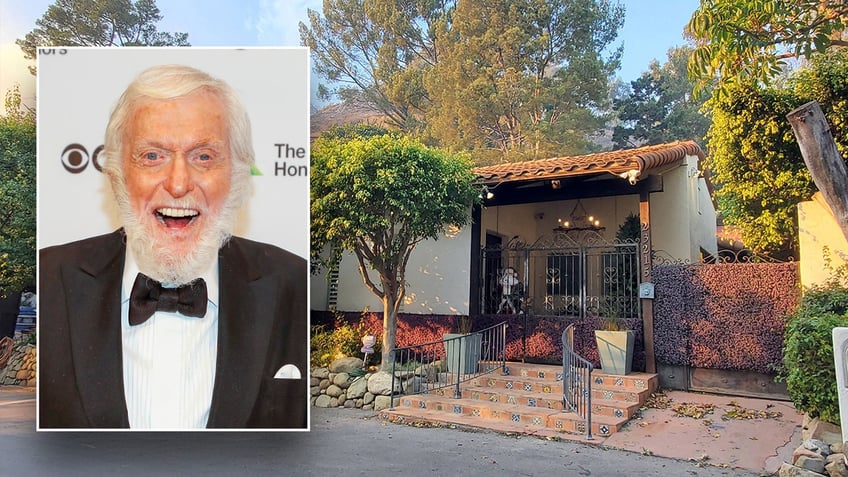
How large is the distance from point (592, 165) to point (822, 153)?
3323 millimetres

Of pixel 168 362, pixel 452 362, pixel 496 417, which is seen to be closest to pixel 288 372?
pixel 168 362

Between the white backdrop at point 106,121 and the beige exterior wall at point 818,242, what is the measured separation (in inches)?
241

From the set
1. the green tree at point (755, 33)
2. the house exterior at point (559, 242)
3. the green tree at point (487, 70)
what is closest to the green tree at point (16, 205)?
the house exterior at point (559, 242)

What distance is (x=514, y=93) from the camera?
1811cm

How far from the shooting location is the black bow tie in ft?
12.3

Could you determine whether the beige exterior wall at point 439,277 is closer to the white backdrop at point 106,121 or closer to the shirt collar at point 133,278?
the white backdrop at point 106,121

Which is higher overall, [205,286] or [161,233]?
[161,233]

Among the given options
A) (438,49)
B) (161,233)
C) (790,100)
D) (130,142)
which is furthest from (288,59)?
(438,49)

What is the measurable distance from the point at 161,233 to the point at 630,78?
22759mm

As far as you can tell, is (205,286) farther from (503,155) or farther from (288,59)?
(503,155)

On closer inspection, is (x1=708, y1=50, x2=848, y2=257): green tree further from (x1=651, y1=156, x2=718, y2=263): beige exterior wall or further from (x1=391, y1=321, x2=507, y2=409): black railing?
(x1=391, y1=321, x2=507, y2=409): black railing

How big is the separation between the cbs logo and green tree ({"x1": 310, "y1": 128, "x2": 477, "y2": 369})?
3679 mm

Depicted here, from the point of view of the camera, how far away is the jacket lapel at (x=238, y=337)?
3789 mm

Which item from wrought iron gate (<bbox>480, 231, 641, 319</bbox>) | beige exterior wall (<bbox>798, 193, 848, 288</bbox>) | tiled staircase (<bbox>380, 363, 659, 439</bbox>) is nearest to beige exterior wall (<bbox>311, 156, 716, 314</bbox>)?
wrought iron gate (<bbox>480, 231, 641, 319</bbox>)
